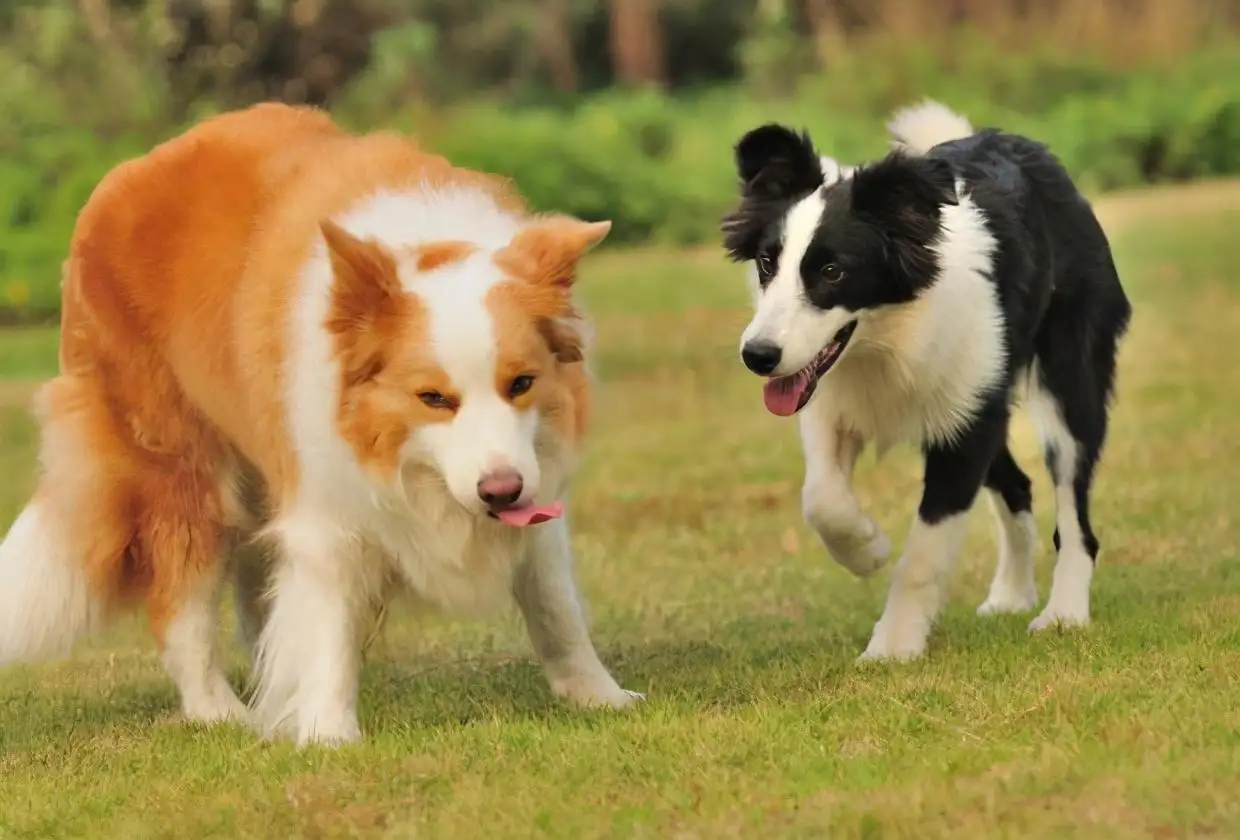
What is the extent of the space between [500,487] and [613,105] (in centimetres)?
2038

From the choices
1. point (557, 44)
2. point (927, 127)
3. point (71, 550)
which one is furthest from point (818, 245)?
point (557, 44)

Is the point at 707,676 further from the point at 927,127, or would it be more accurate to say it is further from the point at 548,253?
the point at 927,127

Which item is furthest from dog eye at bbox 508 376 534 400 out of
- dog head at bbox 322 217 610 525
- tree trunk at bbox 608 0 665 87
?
tree trunk at bbox 608 0 665 87

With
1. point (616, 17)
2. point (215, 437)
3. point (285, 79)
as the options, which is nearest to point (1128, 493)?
point (215, 437)

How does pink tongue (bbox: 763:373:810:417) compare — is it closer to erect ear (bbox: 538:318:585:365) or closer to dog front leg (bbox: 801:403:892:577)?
dog front leg (bbox: 801:403:892:577)

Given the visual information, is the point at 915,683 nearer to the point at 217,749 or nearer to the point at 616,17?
the point at 217,749

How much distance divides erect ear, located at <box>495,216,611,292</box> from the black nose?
24.4 inches

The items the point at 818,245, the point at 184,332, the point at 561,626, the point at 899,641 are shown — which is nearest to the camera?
the point at 818,245

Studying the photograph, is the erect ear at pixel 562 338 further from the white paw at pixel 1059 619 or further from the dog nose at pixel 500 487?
the white paw at pixel 1059 619

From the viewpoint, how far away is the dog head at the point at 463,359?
468 cm

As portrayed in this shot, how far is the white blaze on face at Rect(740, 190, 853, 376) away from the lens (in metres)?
5.40

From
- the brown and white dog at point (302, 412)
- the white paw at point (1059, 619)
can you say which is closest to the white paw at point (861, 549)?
the white paw at point (1059, 619)

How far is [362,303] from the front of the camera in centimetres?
483

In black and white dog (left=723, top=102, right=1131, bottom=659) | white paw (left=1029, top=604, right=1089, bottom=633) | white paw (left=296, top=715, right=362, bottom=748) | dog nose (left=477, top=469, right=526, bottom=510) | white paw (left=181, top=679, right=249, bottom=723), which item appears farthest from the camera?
white paw (left=1029, top=604, right=1089, bottom=633)
